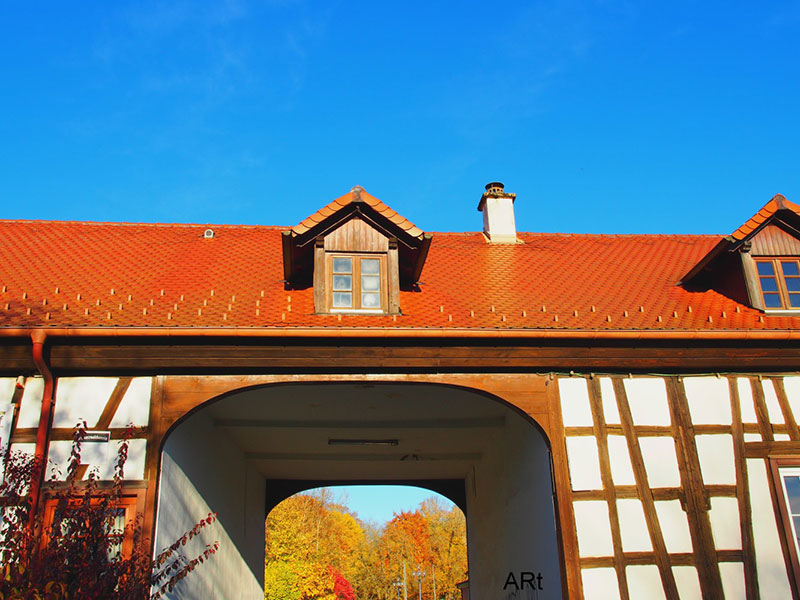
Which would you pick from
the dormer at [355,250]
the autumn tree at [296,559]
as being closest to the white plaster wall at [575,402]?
the dormer at [355,250]

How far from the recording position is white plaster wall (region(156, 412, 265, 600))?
9.27 meters

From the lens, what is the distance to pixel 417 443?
46.6 feet

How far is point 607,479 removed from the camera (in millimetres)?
9062

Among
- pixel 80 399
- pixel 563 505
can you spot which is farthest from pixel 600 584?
pixel 80 399

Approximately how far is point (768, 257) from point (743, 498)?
12.0 ft

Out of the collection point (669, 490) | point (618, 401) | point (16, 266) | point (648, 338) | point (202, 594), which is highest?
point (16, 266)

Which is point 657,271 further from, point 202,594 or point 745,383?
point 202,594

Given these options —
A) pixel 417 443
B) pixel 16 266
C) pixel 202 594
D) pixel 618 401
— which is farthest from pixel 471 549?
pixel 16 266

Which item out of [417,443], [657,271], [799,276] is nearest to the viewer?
[799,276]

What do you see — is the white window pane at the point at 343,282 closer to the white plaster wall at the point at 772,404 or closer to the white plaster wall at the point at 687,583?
the white plaster wall at the point at 687,583

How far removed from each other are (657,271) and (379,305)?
531 centimetres

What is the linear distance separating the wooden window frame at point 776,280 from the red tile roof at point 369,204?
4873 mm

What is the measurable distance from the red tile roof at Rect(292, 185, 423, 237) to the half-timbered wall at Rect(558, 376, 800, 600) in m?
3.08

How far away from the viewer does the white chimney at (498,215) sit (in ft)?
48.4
